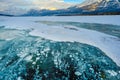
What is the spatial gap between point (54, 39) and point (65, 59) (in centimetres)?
147

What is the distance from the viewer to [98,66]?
13.2 feet

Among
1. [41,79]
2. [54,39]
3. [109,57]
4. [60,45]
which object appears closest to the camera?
[41,79]

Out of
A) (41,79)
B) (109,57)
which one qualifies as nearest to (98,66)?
(109,57)

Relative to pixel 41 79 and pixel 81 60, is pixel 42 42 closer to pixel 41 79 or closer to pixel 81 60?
pixel 81 60

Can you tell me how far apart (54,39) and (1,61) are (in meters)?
1.96

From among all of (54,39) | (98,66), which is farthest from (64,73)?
(54,39)

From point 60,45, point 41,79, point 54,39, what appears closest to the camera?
point 41,79

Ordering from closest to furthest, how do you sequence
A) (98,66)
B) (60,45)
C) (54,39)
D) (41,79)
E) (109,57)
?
(41,79), (98,66), (109,57), (60,45), (54,39)

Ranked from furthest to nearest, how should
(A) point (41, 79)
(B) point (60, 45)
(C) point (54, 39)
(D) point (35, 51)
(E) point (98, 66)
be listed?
(C) point (54, 39) < (B) point (60, 45) < (D) point (35, 51) < (E) point (98, 66) < (A) point (41, 79)

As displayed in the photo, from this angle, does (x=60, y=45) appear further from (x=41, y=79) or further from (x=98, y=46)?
(x=41, y=79)

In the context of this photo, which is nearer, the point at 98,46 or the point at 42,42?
the point at 98,46

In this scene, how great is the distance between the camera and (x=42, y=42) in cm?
541

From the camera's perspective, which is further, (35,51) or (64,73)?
(35,51)

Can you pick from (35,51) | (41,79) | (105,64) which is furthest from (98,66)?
(35,51)
